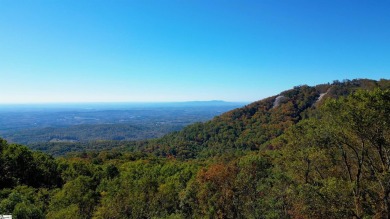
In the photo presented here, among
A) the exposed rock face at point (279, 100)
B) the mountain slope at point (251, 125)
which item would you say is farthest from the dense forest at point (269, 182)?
Result: the exposed rock face at point (279, 100)

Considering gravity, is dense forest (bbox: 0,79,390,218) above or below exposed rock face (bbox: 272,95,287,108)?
below

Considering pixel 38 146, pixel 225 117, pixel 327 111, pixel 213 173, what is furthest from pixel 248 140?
pixel 38 146

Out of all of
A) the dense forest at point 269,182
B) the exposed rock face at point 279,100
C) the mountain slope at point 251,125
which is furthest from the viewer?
the exposed rock face at point 279,100

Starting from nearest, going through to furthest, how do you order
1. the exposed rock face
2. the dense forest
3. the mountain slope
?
the dense forest
the mountain slope
the exposed rock face

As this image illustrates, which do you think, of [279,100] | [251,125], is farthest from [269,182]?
[279,100]

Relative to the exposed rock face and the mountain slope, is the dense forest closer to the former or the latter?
the mountain slope

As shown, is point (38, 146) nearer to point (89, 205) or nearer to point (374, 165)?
point (89, 205)

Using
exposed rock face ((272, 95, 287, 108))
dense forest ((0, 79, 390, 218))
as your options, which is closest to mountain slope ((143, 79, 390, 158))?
exposed rock face ((272, 95, 287, 108))

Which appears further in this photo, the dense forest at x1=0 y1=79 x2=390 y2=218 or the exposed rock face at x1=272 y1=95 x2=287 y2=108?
the exposed rock face at x1=272 y1=95 x2=287 y2=108

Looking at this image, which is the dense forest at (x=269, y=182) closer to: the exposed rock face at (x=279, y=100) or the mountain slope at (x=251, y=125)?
the mountain slope at (x=251, y=125)

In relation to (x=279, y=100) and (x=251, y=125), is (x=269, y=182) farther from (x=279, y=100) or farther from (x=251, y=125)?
(x=279, y=100)

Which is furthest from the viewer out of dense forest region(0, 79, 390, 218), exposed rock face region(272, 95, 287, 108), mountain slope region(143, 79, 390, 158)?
exposed rock face region(272, 95, 287, 108)
